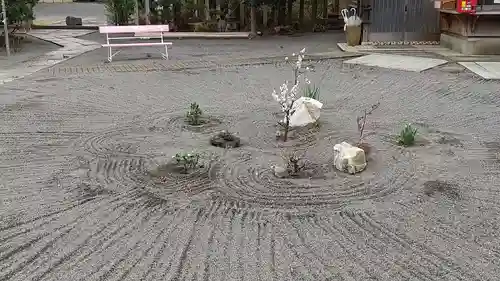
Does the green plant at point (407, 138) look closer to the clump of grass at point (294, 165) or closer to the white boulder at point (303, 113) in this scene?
the white boulder at point (303, 113)

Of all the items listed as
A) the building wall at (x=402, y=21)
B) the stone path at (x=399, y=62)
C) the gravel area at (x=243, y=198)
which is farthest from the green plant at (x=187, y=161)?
the building wall at (x=402, y=21)

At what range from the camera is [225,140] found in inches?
204

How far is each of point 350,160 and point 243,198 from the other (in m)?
1.03

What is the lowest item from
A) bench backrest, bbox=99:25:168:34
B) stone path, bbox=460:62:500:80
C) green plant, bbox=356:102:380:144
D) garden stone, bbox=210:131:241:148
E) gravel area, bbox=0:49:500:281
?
gravel area, bbox=0:49:500:281

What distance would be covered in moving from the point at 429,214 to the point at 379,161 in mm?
1088

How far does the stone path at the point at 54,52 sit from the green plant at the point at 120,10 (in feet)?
4.81

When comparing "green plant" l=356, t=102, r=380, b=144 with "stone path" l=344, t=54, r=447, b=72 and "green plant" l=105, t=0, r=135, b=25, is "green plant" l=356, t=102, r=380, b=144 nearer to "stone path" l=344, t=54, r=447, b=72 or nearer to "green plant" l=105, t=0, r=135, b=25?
"stone path" l=344, t=54, r=447, b=72

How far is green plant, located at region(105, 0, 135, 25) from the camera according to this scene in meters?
17.0

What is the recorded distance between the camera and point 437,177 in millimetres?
4234

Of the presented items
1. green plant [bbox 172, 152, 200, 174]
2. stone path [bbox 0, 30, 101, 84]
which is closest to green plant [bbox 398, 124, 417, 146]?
green plant [bbox 172, 152, 200, 174]

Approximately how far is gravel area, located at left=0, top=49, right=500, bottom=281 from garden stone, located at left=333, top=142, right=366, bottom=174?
105mm

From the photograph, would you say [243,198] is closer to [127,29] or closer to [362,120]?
[362,120]

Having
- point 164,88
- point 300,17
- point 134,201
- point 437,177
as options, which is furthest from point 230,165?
point 300,17

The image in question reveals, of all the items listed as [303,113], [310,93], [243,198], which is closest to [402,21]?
[310,93]
